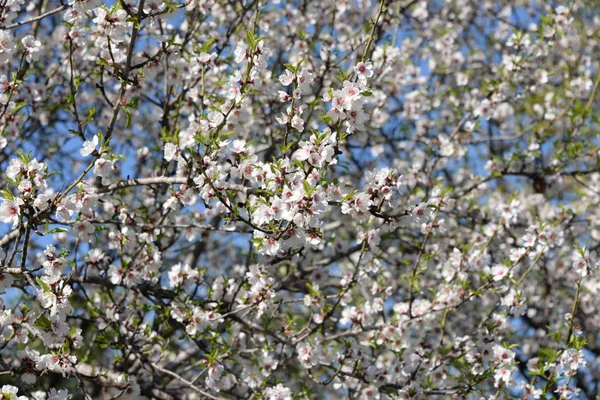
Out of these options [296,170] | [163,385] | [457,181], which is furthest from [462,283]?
[457,181]

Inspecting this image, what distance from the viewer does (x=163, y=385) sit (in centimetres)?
469

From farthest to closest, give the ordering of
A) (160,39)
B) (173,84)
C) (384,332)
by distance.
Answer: (173,84), (384,332), (160,39)

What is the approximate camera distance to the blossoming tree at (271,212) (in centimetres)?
330

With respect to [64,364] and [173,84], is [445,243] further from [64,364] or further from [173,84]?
[64,364]

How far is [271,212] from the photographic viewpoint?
3.05m

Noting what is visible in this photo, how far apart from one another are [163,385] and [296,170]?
2.31m

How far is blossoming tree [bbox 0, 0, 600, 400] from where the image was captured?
3299 mm

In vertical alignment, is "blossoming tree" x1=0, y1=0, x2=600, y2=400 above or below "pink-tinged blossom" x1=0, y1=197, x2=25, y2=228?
above

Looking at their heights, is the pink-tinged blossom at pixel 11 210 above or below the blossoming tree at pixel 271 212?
below

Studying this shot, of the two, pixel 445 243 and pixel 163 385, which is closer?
pixel 163 385

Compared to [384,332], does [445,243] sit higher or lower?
higher

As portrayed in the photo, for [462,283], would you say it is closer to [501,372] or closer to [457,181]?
[501,372]

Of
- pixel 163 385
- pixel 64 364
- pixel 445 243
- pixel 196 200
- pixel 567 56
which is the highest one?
pixel 567 56

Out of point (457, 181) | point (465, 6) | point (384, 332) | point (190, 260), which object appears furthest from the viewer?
point (465, 6)
